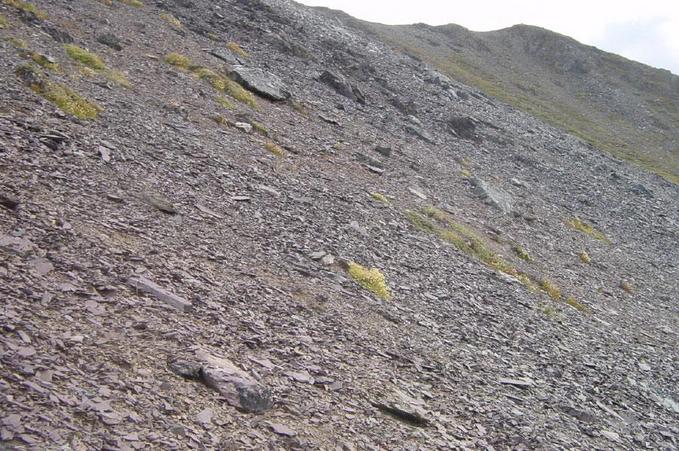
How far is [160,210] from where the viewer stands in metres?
14.3

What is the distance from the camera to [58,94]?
17469 millimetres

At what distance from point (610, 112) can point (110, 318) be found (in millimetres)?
104294

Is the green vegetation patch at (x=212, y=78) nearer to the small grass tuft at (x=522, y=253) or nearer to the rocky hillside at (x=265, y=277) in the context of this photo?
the rocky hillside at (x=265, y=277)

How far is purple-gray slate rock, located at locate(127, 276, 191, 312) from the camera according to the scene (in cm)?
1063

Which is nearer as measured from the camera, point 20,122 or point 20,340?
point 20,340

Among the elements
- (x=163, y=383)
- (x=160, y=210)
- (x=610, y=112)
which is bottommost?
(x=163, y=383)

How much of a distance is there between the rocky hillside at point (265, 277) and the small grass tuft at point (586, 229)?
1.05 feet

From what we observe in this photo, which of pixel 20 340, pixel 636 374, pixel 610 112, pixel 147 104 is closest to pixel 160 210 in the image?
pixel 20 340

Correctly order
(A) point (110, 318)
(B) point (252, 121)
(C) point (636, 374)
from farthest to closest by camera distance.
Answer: (B) point (252, 121)
(C) point (636, 374)
(A) point (110, 318)

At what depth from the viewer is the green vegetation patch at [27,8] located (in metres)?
23.9

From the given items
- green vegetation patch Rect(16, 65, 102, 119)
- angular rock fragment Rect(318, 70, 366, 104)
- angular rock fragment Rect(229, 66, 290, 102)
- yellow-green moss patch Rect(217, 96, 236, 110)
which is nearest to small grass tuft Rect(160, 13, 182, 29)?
angular rock fragment Rect(229, 66, 290, 102)

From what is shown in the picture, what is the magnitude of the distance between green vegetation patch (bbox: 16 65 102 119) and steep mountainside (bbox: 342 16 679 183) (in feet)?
201

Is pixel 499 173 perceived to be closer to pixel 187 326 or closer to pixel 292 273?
pixel 292 273

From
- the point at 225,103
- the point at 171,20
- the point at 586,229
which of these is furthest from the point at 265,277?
the point at 586,229
